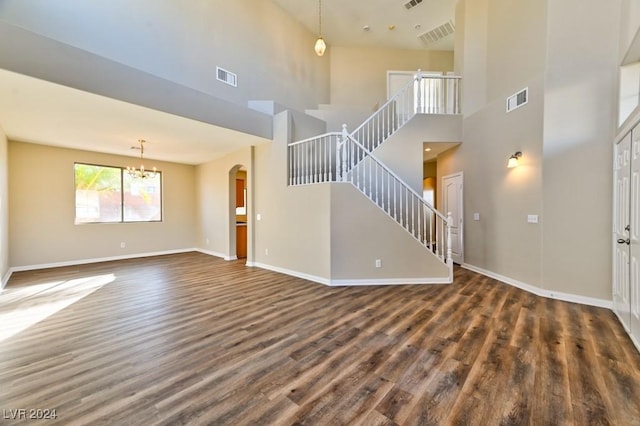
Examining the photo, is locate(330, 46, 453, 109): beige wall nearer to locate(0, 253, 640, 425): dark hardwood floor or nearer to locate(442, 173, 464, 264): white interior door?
locate(442, 173, 464, 264): white interior door

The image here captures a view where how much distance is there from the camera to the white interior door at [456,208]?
5762 millimetres

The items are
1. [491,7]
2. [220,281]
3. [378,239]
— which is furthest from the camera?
[491,7]

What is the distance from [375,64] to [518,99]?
522 centimetres

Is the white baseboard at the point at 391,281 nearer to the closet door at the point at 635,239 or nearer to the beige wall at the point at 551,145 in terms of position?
the beige wall at the point at 551,145

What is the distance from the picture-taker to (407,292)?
404cm

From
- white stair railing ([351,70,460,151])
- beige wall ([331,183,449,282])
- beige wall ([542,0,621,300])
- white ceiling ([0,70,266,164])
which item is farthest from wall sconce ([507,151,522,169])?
white ceiling ([0,70,266,164])

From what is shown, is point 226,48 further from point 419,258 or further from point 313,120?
point 419,258

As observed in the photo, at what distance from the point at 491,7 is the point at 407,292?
5.78 metres

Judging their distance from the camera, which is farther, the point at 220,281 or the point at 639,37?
the point at 220,281

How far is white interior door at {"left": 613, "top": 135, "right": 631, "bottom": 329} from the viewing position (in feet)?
9.37

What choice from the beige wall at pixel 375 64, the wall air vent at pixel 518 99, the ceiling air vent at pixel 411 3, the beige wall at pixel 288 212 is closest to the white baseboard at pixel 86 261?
the beige wall at pixel 288 212

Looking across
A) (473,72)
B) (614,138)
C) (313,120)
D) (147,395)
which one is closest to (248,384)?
(147,395)

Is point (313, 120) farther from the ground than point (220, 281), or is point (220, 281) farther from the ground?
point (313, 120)

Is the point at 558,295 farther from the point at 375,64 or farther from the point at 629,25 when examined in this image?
the point at 375,64
